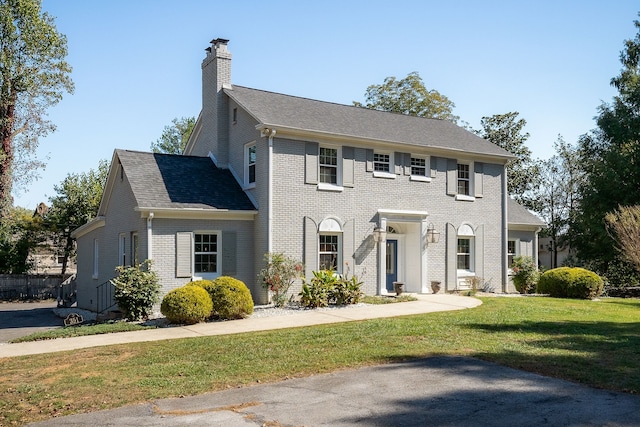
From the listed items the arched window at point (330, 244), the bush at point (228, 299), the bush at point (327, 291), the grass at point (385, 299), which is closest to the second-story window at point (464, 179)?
the grass at point (385, 299)

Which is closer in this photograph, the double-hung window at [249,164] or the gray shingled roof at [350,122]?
the gray shingled roof at [350,122]

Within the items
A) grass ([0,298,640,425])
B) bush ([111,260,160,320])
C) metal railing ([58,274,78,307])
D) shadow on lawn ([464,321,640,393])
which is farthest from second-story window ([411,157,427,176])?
metal railing ([58,274,78,307])

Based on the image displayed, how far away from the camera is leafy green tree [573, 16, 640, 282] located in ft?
95.1

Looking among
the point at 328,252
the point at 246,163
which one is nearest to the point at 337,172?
the point at 328,252

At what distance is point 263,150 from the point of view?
61.5 ft

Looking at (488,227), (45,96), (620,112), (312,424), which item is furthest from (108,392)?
(620,112)

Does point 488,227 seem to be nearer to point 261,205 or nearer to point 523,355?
point 261,205

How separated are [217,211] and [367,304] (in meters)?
5.43

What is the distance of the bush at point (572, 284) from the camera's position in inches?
828

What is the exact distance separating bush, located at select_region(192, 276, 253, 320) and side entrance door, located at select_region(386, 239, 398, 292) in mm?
7274

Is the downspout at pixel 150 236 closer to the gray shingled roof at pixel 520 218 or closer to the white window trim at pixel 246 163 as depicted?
the white window trim at pixel 246 163

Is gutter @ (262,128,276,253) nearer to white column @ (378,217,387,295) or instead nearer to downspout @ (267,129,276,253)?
downspout @ (267,129,276,253)

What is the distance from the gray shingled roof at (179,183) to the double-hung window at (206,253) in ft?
3.48

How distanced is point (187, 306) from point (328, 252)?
6.20 m
